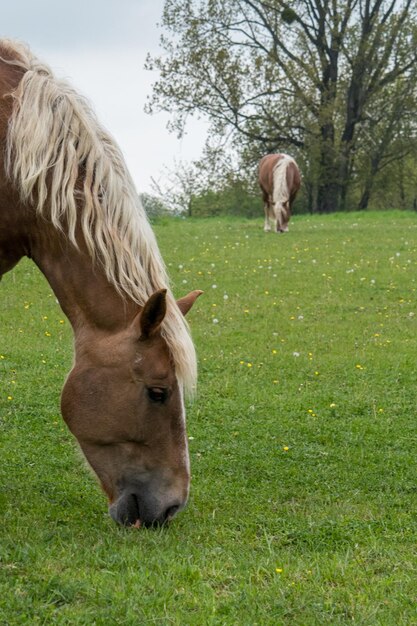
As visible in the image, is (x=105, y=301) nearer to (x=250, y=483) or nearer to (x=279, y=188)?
(x=250, y=483)

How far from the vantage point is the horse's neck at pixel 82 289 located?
4246mm

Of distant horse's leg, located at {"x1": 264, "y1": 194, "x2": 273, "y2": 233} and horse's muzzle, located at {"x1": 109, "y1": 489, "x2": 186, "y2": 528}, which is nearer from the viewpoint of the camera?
horse's muzzle, located at {"x1": 109, "y1": 489, "x2": 186, "y2": 528}

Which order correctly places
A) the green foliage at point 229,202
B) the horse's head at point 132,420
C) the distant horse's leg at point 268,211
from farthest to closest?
1. the green foliage at point 229,202
2. the distant horse's leg at point 268,211
3. the horse's head at point 132,420

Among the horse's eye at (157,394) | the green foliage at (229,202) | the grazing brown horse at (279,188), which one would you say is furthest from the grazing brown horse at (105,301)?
the green foliage at (229,202)

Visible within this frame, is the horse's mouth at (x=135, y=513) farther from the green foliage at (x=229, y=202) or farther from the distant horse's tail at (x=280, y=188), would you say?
the green foliage at (x=229, y=202)

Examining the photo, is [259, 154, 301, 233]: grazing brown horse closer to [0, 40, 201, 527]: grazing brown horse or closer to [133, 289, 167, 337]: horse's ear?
[0, 40, 201, 527]: grazing brown horse

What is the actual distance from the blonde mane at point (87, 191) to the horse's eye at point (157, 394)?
11cm

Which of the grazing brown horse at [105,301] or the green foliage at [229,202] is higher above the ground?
the grazing brown horse at [105,301]

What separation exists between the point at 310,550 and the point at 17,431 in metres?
2.75

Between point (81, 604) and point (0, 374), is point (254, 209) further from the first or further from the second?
point (81, 604)

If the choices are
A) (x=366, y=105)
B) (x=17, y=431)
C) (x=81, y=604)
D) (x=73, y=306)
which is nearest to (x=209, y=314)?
(x=17, y=431)

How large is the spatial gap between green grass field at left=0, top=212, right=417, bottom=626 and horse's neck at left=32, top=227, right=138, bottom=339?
41.7 inches

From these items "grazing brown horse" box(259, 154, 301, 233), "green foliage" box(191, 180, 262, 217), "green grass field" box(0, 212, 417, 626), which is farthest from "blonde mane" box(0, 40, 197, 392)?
"green foliage" box(191, 180, 262, 217)

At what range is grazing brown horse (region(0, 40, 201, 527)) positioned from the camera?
4.17m
